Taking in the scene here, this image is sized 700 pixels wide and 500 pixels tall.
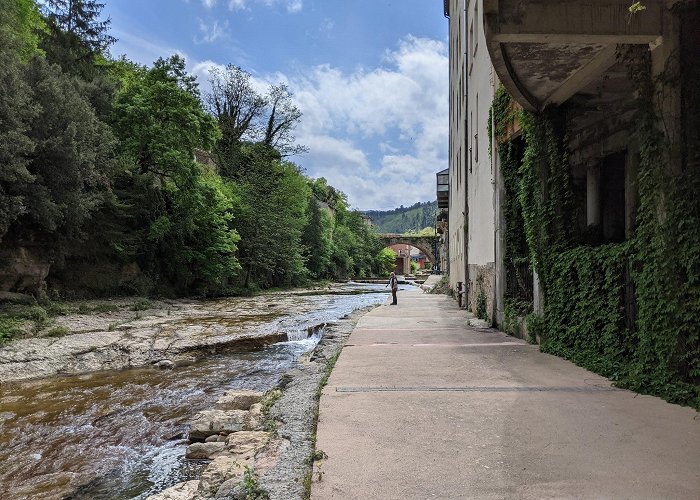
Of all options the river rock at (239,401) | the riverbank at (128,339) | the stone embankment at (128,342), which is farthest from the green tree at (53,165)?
the river rock at (239,401)

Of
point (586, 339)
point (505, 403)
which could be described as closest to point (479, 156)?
point (586, 339)

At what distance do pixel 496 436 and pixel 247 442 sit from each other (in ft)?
7.47

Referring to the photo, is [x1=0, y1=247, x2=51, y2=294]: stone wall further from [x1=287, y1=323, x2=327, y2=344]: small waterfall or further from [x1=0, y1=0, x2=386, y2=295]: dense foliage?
[x1=287, y1=323, x2=327, y2=344]: small waterfall

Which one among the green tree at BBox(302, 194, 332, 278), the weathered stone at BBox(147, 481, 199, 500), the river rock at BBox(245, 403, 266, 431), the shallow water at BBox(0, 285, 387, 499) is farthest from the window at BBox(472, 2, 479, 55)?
the green tree at BBox(302, 194, 332, 278)

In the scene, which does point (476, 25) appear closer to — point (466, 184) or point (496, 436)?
point (466, 184)

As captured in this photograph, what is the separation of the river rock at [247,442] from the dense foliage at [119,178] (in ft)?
40.7

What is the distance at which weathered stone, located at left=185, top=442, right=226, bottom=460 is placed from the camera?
481 cm

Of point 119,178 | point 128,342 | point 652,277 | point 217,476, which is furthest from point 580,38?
point 119,178

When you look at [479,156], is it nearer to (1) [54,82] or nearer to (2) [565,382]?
(2) [565,382]

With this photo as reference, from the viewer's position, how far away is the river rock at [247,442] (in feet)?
13.4

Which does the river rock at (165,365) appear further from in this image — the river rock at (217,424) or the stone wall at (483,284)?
the stone wall at (483,284)

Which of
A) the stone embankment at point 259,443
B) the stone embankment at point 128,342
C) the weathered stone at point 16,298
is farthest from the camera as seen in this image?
the weathered stone at point 16,298

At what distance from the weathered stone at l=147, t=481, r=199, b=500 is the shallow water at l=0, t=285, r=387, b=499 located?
72 centimetres

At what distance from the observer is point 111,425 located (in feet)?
20.8
